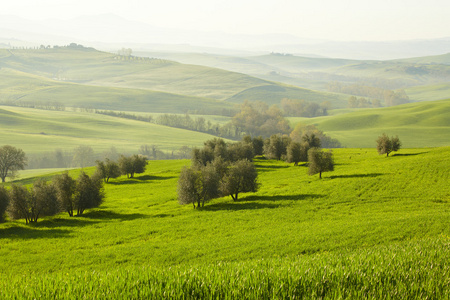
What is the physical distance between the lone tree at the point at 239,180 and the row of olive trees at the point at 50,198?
21801 mm

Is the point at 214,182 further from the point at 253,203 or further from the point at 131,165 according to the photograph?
the point at 131,165

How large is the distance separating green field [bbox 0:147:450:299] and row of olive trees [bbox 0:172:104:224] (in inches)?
74.0

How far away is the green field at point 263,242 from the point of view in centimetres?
781

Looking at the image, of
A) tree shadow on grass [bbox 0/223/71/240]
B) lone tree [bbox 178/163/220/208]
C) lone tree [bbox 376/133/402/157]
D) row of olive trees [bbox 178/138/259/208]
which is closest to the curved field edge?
tree shadow on grass [bbox 0/223/71/240]

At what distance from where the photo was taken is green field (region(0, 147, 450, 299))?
25.6 ft

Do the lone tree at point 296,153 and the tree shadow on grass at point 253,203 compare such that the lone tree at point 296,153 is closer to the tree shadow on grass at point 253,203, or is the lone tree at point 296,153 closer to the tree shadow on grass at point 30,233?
the tree shadow on grass at point 253,203

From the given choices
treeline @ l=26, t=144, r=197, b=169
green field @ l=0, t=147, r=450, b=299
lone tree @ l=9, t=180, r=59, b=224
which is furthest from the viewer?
treeline @ l=26, t=144, r=197, b=169

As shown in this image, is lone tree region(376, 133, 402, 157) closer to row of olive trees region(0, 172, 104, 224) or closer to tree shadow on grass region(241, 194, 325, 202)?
tree shadow on grass region(241, 194, 325, 202)

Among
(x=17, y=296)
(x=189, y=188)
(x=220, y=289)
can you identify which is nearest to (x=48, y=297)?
(x=17, y=296)

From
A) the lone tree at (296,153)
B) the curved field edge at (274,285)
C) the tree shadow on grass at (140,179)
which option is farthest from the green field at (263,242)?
the lone tree at (296,153)

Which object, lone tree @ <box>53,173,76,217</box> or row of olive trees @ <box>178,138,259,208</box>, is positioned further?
row of olive trees @ <box>178,138,259,208</box>

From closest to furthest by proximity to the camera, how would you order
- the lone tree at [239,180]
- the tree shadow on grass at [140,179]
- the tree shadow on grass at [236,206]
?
1. the tree shadow on grass at [236,206]
2. the lone tree at [239,180]
3. the tree shadow on grass at [140,179]

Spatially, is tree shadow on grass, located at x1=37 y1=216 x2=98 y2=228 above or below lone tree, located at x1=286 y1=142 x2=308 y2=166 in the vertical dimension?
below

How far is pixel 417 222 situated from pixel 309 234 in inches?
399
